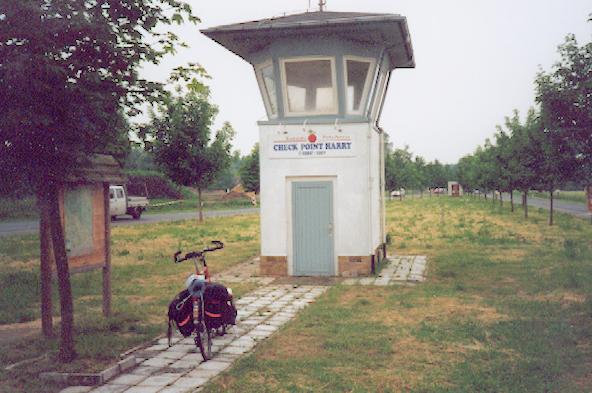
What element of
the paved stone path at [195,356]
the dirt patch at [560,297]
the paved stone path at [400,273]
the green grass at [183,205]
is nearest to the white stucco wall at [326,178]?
the paved stone path at [400,273]

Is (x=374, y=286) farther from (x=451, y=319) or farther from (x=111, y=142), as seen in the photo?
(x=111, y=142)

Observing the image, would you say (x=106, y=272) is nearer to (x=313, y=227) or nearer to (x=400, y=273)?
(x=313, y=227)

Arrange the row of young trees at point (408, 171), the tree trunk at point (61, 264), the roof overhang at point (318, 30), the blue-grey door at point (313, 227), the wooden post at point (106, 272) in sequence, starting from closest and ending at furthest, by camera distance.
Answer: the tree trunk at point (61, 264) → the wooden post at point (106, 272) → the roof overhang at point (318, 30) → the blue-grey door at point (313, 227) → the row of young trees at point (408, 171)

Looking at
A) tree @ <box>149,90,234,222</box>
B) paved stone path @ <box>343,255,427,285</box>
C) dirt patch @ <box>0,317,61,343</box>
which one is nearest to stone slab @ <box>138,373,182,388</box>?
dirt patch @ <box>0,317,61,343</box>

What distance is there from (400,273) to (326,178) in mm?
2945

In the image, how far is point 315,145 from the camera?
13.9m

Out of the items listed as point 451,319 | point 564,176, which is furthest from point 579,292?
point 451,319

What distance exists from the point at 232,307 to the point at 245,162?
60.4 meters

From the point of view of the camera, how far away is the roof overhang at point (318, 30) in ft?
41.8

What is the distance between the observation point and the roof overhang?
12.8 metres

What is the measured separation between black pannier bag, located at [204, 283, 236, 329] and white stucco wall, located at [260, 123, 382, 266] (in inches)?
257

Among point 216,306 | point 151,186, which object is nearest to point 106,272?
point 216,306

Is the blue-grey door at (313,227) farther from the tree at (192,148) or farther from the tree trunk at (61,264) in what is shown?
the tree at (192,148)

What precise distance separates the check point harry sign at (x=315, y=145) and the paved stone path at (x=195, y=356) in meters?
4.07
